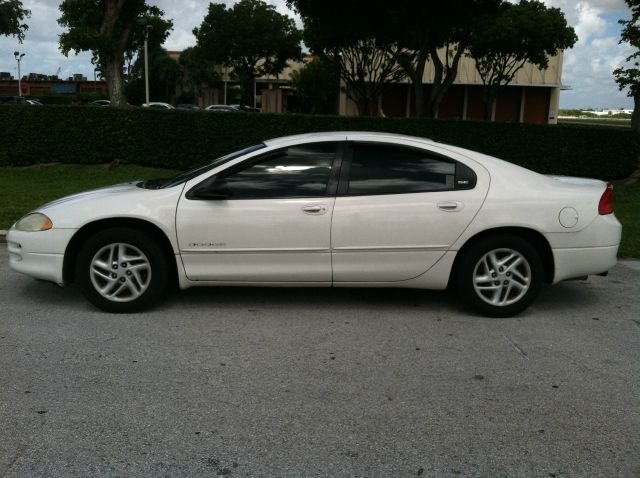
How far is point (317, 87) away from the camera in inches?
1841

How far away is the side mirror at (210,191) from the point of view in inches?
215

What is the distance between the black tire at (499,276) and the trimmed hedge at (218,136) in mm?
9560

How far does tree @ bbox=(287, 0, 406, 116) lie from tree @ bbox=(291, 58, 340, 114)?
7537 millimetres

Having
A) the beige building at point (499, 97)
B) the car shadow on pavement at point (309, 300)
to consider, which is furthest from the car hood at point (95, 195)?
the beige building at point (499, 97)

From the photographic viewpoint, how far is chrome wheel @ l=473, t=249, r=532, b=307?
5570 millimetres

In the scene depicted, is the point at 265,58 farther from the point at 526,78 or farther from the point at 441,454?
the point at 441,454

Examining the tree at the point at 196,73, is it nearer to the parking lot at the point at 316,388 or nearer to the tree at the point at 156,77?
the tree at the point at 156,77

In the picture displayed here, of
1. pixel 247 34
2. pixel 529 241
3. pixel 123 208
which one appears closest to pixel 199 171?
pixel 123 208

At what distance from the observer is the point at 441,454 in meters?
3.39

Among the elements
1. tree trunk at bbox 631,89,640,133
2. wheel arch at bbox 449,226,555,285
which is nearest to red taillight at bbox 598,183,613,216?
wheel arch at bbox 449,226,555,285

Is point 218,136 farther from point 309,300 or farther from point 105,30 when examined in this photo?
point 309,300

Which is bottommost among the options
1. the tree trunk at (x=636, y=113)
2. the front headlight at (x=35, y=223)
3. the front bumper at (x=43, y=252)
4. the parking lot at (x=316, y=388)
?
the parking lot at (x=316, y=388)

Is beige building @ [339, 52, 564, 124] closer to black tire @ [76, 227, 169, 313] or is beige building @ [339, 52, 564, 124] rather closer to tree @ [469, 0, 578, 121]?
tree @ [469, 0, 578, 121]

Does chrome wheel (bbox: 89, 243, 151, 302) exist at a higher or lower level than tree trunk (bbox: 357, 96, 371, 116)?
lower
